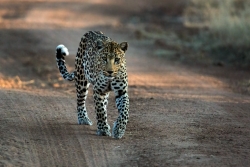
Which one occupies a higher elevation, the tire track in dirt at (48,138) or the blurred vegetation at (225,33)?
the blurred vegetation at (225,33)

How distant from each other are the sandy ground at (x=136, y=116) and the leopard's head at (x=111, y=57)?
0.98 meters

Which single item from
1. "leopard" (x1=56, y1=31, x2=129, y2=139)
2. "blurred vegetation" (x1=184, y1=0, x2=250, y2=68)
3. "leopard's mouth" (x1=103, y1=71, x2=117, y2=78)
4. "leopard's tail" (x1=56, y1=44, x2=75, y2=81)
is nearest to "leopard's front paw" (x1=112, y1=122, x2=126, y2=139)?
"leopard" (x1=56, y1=31, x2=129, y2=139)

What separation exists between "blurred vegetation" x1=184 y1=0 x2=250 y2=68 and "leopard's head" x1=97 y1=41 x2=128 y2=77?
10.0 meters

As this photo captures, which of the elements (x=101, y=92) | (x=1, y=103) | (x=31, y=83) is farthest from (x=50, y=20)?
(x=101, y=92)

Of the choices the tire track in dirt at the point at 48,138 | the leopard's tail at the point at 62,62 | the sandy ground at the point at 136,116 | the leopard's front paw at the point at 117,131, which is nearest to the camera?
the tire track in dirt at the point at 48,138

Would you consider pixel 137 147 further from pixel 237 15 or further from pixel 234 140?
pixel 237 15

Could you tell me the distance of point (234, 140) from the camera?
8.98 m

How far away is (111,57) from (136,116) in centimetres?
215

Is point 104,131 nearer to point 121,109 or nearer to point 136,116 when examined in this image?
point 121,109

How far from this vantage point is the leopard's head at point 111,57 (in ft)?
29.3

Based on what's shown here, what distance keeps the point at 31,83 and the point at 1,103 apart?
4406 millimetres

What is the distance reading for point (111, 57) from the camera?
8953 mm

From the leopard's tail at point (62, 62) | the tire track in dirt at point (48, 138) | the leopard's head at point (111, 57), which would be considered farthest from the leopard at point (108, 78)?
the leopard's tail at point (62, 62)

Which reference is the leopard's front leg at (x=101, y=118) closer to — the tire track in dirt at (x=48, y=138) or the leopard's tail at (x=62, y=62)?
the tire track in dirt at (x=48, y=138)
